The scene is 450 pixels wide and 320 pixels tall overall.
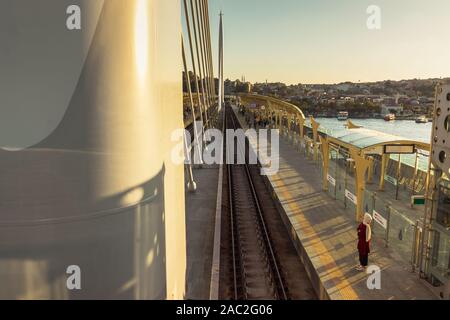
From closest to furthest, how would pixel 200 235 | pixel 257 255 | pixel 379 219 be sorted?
pixel 379 219 < pixel 257 255 < pixel 200 235

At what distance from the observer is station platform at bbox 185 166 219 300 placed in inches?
251

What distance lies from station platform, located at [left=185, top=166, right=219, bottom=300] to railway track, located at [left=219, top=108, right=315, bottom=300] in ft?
1.48

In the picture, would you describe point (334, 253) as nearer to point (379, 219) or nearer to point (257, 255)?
point (379, 219)

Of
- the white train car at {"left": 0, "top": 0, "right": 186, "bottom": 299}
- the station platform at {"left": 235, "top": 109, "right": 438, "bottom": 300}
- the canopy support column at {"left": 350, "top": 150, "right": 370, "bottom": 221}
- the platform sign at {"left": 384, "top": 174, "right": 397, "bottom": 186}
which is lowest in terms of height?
the station platform at {"left": 235, "top": 109, "right": 438, "bottom": 300}

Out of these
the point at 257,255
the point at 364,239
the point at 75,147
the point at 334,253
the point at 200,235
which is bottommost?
the point at 257,255

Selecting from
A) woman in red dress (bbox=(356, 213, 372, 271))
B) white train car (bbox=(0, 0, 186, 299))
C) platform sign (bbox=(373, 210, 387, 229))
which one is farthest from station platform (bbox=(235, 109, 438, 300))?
white train car (bbox=(0, 0, 186, 299))

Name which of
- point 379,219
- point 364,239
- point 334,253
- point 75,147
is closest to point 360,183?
point 379,219

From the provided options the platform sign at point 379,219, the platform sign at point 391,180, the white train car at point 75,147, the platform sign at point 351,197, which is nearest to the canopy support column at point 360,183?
the platform sign at point 351,197

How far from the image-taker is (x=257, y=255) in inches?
336

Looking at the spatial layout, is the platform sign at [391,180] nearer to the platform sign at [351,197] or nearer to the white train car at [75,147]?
the platform sign at [351,197]

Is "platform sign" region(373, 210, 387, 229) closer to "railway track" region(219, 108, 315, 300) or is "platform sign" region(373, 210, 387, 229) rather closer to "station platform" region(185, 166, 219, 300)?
"railway track" region(219, 108, 315, 300)

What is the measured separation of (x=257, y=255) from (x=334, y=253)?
1.89 m

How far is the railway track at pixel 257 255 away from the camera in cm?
687

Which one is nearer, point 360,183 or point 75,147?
point 75,147
